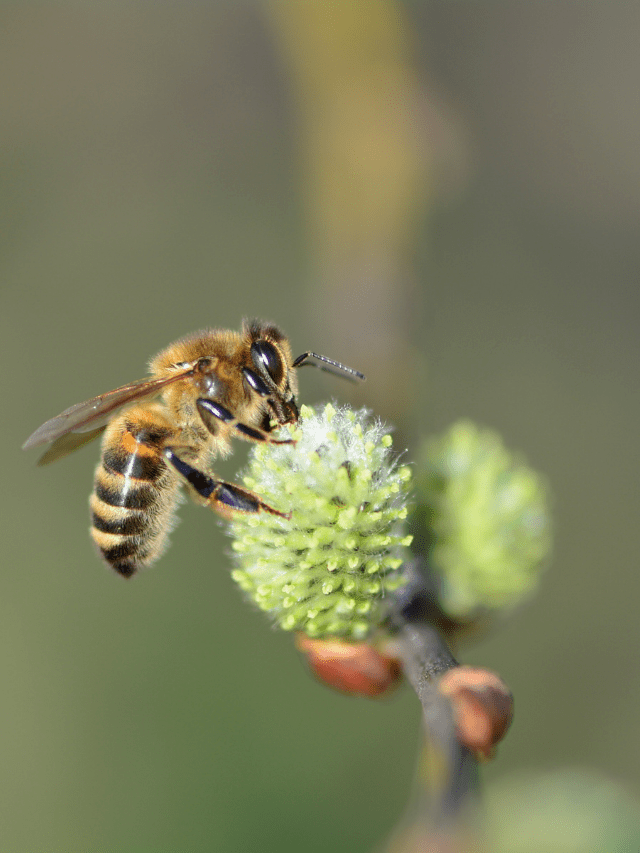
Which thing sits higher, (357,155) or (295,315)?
(295,315)

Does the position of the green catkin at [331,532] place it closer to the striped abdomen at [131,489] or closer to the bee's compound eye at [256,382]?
the bee's compound eye at [256,382]

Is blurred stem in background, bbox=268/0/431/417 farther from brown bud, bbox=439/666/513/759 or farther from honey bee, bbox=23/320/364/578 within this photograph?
brown bud, bbox=439/666/513/759

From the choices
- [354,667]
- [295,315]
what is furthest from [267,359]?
[295,315]

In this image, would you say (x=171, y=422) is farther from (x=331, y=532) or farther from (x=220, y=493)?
(x=331, y=532)

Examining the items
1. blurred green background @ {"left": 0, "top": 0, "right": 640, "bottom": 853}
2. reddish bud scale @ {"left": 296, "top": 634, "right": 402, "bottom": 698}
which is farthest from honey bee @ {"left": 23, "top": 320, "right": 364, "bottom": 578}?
reddish bud scale @ {"left": 296, "top": 634, "right": 402, "bottom": 698}

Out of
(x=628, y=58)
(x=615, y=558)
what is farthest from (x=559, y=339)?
(x=628, y=58)

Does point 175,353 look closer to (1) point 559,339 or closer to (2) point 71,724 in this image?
(2) point 71,724
